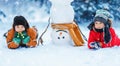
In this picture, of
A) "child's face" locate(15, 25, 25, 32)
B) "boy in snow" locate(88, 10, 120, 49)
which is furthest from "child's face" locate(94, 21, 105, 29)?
"child's face" locate(15, 25, 25, 32)

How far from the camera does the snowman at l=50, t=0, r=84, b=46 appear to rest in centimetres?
536

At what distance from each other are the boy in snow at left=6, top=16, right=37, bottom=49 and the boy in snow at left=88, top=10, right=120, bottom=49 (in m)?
0.80

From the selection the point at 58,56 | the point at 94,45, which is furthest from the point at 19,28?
the point at 94,45

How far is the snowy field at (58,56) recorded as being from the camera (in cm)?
463

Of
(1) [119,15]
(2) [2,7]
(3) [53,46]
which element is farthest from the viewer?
(2) [2,7]

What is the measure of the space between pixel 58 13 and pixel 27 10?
3.26 meters

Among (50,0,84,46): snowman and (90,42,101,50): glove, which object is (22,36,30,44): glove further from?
(90,42,101,50): glove

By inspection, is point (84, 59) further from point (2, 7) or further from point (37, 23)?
point (2, 7)

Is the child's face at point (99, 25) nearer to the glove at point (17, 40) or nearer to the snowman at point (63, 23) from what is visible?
the snowman at point (63, 23)

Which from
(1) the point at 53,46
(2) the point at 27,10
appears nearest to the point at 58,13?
(1) the point at 53,46

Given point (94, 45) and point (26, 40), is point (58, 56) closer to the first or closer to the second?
point (94, 45)

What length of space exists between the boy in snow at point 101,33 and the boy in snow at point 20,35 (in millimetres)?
802

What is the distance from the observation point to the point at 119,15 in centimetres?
783

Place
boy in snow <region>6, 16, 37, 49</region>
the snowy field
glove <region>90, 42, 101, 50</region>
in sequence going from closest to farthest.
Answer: the snowy field < glove <region>90, 42, 101, 50</region> < boy in snow <region>6, 16, 37, 49</region>
